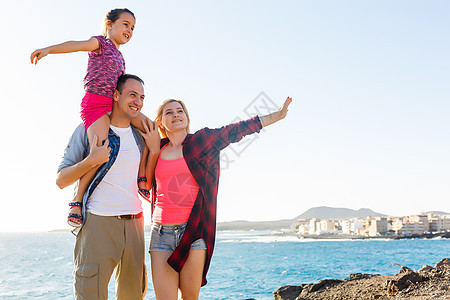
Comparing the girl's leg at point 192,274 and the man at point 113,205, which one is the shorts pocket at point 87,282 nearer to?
the man at point 113,205

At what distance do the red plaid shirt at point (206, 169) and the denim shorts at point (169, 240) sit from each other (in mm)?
57

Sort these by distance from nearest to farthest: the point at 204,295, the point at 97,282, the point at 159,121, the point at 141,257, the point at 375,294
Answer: the point at 97,282, the point at 141,257, the point at 159,121, the point at 375,294, the point at 204,295

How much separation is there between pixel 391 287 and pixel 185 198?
4.16m

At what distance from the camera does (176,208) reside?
3.74 meters

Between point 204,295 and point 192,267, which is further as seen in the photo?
point 204,295

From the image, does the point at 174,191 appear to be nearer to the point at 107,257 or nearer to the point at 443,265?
the point at 107,257

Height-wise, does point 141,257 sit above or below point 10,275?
above

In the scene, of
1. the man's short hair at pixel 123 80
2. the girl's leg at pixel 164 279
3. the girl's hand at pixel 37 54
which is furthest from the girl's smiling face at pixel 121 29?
the girl's leg at pixel 164 279

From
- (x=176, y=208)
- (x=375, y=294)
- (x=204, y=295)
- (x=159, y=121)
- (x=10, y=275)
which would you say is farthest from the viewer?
(x=10, y=275)

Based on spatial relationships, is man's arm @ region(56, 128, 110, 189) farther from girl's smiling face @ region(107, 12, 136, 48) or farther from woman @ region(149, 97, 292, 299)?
girl's smiling face @ region(107, 12, 136, 48)

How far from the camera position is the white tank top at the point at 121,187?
3.32 meters

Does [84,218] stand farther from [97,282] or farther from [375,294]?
[375,294]

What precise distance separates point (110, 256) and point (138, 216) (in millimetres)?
408

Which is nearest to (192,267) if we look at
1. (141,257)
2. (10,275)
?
(141,257)
